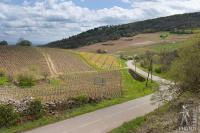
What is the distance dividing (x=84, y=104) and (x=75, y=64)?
3266cm

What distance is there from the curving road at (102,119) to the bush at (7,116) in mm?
2087

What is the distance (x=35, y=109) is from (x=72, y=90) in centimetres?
1143

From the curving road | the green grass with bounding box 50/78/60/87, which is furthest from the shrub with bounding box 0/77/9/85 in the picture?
the curving road

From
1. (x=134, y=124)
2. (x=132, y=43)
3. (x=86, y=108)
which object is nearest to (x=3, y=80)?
(x=86, y=108)

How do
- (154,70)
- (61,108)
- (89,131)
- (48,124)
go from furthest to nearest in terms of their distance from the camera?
(154,70) < (61,108) < (48,124) < (89,131)

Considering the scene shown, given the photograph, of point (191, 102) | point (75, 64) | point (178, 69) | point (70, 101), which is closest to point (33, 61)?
point (75, 64)

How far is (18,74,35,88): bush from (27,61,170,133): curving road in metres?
11.3

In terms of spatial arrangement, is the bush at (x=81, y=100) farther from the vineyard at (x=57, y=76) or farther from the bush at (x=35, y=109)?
the bush at (x=35, y=109)

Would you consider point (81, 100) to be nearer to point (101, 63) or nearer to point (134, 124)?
point (134, 124)

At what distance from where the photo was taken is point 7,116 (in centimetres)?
3108

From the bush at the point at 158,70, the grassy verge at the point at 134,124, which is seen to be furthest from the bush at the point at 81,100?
the bush at the point at 158,70

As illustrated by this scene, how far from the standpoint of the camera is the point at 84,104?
4025 centimetres

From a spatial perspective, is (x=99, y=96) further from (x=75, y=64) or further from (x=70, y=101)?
(x=75, y=64)

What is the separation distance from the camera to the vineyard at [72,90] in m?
39.0
